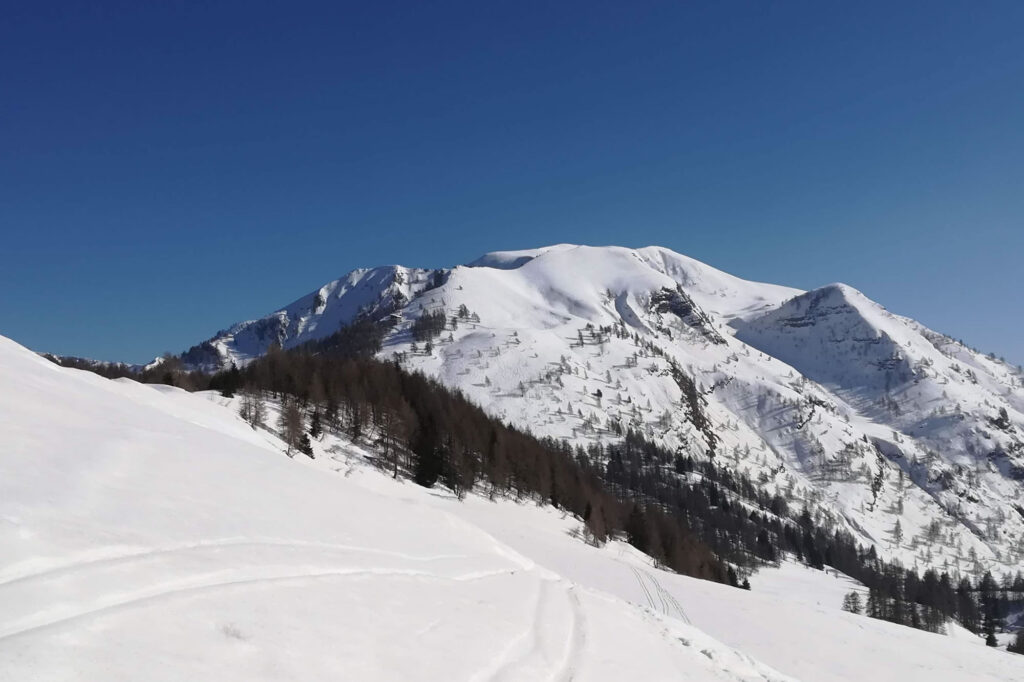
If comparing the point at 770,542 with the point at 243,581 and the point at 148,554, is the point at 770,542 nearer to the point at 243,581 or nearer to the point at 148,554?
the point at 243,581

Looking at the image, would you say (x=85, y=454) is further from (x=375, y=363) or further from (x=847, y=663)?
(x=375, y=363)

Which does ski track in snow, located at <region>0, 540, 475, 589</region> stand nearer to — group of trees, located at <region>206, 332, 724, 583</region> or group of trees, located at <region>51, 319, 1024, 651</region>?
group of trees, located at <region>51, 319, 1024, 651</region>

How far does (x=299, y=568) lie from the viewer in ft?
31.7

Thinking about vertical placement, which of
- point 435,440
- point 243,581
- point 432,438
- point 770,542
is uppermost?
point 432,438

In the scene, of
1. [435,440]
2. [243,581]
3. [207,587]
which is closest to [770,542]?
[435,440]

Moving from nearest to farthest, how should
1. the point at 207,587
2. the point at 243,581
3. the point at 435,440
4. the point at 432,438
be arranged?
the point at 207,587 → the point at 243,581 → the point at 432,438 → the point at 435,440

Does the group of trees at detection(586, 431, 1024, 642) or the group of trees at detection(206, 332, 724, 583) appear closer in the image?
the group of trees at detection(206, 332, 724, 583)

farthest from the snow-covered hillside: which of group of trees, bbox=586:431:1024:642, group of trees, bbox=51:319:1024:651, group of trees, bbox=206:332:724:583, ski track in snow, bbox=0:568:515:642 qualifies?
group of trees, bbox=586:431:1024:642

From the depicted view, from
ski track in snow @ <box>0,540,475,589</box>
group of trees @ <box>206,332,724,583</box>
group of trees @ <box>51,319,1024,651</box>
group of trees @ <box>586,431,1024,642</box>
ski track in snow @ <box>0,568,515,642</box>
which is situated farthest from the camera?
group of trees @ <box>586,431,1024,642</box>

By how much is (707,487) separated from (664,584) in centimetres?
17601

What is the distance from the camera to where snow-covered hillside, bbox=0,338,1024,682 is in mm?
6258

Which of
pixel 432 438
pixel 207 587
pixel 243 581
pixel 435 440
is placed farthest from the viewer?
pixel 435 440

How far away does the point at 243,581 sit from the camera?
27.5 feet

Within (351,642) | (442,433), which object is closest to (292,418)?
(442,433)
